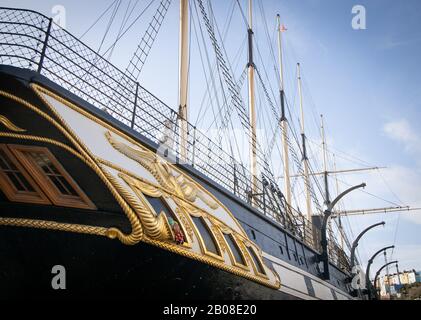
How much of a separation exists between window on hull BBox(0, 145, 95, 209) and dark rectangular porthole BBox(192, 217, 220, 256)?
1.57 meters

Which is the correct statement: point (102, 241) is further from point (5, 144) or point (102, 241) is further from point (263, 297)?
point (263, 297)

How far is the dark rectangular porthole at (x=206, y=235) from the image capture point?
4.86 m

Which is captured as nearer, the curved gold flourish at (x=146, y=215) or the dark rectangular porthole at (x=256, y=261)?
the curved gold flourish at (x=146, y=215)

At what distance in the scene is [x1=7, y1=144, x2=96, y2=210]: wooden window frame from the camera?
371 cm

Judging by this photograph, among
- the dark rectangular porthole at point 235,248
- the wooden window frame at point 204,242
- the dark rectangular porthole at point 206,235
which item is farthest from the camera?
the dark rectangular porthole at point 235,248

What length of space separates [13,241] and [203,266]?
2.23 m

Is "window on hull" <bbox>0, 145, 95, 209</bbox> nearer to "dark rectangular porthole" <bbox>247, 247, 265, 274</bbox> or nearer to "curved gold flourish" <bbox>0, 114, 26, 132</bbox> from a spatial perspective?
"curved gold flourish" <bbox>0, 114, 26, 132</bbox>

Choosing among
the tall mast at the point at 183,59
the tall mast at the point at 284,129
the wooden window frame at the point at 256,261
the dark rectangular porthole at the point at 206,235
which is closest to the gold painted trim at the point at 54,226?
the dark rectangular porthole at the point at 206,235

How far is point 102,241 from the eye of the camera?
12.8ft

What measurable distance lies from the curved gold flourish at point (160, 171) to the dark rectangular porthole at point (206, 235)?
0.31 m

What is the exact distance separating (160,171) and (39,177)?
146 centimetres

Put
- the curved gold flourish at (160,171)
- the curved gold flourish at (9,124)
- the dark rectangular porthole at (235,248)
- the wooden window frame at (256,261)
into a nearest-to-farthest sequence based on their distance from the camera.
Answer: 1. the curved gold flourish at (9,124)
2. the curved gold flourish at (160,171)
3. the dark rectangular porthole at (235,248)
4. the wooden window frame at (256,261)

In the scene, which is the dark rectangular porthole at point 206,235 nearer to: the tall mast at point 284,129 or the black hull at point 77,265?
the black hull at point 77,265
